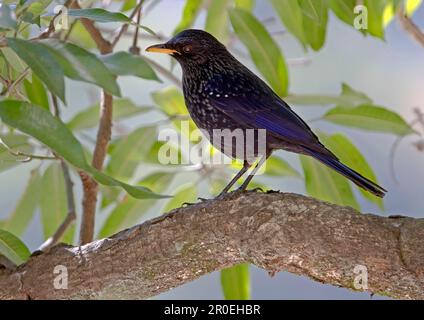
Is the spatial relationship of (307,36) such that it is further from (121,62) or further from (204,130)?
(121,62)

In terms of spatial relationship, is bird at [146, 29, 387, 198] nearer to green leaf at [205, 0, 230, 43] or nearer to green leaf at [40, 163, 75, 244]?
green leaf at [205, 0, 230, 43]

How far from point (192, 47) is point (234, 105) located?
0.47 m

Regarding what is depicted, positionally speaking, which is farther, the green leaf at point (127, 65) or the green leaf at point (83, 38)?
the green leaf at point (83, 38)

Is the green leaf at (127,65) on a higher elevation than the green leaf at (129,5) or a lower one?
lower

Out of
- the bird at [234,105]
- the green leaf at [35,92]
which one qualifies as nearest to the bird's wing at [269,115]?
the bird at [234,105]

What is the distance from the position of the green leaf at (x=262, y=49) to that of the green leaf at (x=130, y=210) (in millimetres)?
744

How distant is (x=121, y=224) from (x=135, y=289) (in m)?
1.27

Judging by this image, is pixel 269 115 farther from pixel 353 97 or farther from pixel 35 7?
pixel 35 7

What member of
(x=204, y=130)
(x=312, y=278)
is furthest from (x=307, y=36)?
(x=312, y=278)

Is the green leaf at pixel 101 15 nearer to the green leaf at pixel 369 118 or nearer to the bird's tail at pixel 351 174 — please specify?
the bird's tail at pixel 351 174

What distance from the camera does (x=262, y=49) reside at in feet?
12.8

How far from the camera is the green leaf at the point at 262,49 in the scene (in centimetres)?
385

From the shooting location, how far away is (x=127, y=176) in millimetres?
4016

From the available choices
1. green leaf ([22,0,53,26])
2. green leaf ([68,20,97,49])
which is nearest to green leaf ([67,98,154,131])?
green leaf ([68,20,97,49])
